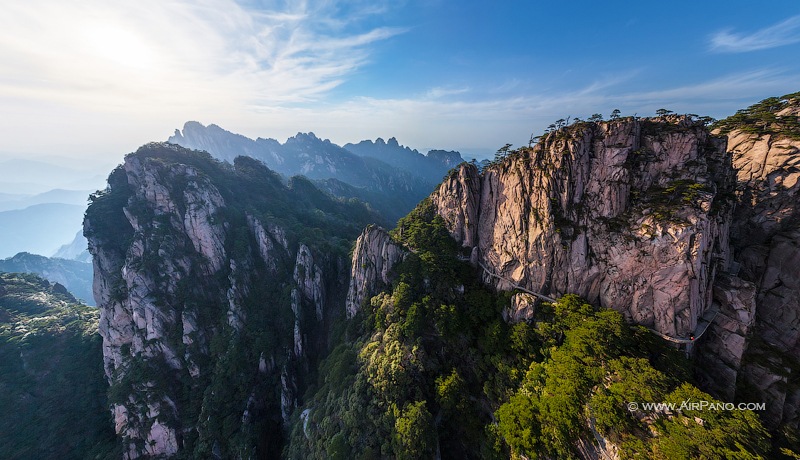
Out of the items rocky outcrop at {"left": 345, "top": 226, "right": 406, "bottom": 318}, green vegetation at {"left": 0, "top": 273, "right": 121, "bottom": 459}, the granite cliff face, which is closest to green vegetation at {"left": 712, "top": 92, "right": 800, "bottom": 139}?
rocky outcrop at {"left": 345, "top": 226, "right": 406, "bottom": 318}

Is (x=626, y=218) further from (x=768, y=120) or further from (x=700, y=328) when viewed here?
(x=768, y=120)

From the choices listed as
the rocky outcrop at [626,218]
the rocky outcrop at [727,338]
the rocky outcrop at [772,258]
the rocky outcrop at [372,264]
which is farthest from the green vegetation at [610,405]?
the rocky outcrop at [372,264]

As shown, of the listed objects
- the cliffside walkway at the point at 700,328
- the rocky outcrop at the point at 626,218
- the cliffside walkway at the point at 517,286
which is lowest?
the cliffside walkway at the point at 700,328

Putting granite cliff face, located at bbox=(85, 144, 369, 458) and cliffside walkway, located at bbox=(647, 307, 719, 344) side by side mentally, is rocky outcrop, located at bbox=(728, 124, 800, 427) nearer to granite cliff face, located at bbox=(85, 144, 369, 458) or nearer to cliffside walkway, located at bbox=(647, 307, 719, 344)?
cliffside walkway, located at bbox=(647, 307, 719, 344)

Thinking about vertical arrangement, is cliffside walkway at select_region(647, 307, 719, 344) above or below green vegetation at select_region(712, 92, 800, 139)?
below

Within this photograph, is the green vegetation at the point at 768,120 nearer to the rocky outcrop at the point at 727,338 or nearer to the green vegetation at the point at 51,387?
the rocky outcrop at the point at 727,338

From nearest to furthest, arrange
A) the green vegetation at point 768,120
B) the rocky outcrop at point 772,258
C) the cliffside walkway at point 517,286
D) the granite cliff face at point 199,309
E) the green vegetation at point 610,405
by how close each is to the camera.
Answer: the green vegetation at point 610,405, the rocky outcrop at point 772,258, the green vegetation at point 768,120, the cliffside walkway at point 517,286, the granite cliff face at point 199,309

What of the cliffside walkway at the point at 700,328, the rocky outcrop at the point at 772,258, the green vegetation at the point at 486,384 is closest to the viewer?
the green vegetation at the point at 486,384
